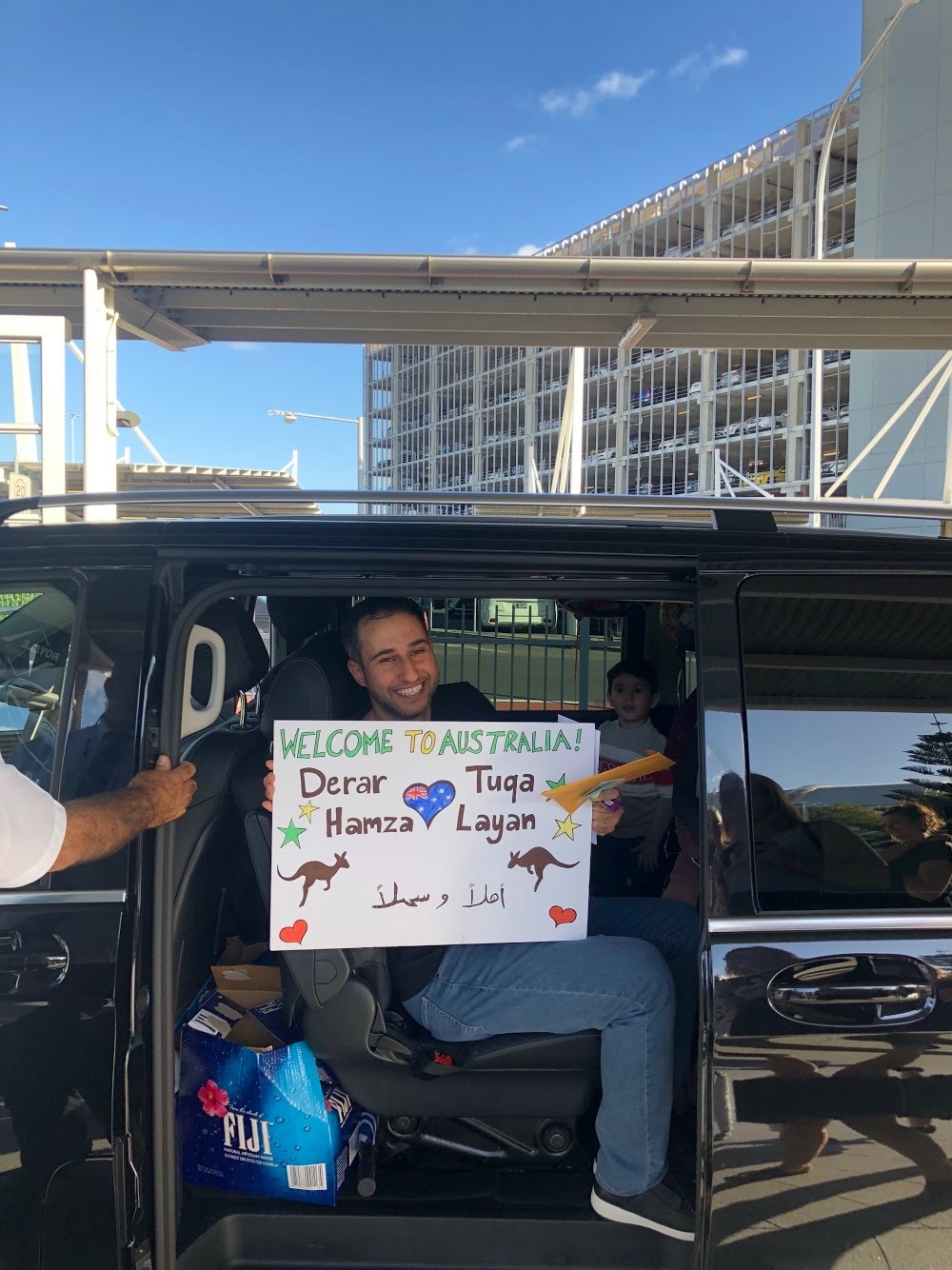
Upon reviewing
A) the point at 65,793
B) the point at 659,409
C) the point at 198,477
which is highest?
the point at 659,409

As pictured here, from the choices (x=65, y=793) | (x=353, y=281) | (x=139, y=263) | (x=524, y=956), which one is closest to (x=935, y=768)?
(x=524, y=956)

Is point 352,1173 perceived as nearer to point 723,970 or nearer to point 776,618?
point 723,970

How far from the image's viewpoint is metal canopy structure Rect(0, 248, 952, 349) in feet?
18.3

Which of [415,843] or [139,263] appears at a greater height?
[139,263]

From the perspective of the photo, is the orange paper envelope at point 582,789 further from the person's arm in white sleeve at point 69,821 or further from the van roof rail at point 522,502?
the person's arm in white sleeve at point 69,821

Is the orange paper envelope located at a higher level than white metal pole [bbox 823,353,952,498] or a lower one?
lower

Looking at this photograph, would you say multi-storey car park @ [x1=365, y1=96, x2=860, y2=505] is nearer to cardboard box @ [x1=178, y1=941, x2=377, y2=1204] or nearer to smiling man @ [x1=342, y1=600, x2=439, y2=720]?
smiling man @ [x1=342, y1=600, x2=439, y2=720]

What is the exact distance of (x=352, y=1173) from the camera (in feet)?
6.88

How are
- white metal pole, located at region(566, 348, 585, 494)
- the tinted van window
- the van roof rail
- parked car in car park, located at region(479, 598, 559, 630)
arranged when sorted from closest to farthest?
the tinted van window
the van roof rail
parked car in car park, located at region(479, 598, 559, 630)
white metal pole, located at region(566, 348, 585, 494)

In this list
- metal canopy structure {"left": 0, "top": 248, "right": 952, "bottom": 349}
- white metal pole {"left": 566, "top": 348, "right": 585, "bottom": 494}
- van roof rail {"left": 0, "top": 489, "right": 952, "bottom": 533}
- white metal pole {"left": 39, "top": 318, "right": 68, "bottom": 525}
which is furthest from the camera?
white metal pole {"left": 566, "top": 348, "right": 585, "bottom": 494}

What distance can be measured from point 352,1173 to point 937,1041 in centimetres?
138

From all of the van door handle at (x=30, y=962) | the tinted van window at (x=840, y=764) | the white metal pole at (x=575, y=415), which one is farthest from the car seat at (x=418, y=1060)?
the white metal pole at (x=575, y=415)

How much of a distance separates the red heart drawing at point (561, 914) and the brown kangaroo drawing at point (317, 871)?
490 millimetres

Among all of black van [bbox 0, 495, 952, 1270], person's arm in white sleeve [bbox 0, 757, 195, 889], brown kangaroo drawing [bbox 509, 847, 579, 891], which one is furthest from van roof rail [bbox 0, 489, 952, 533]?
brown kangaroo drawing [bbox 509, 847, 579, 891]
